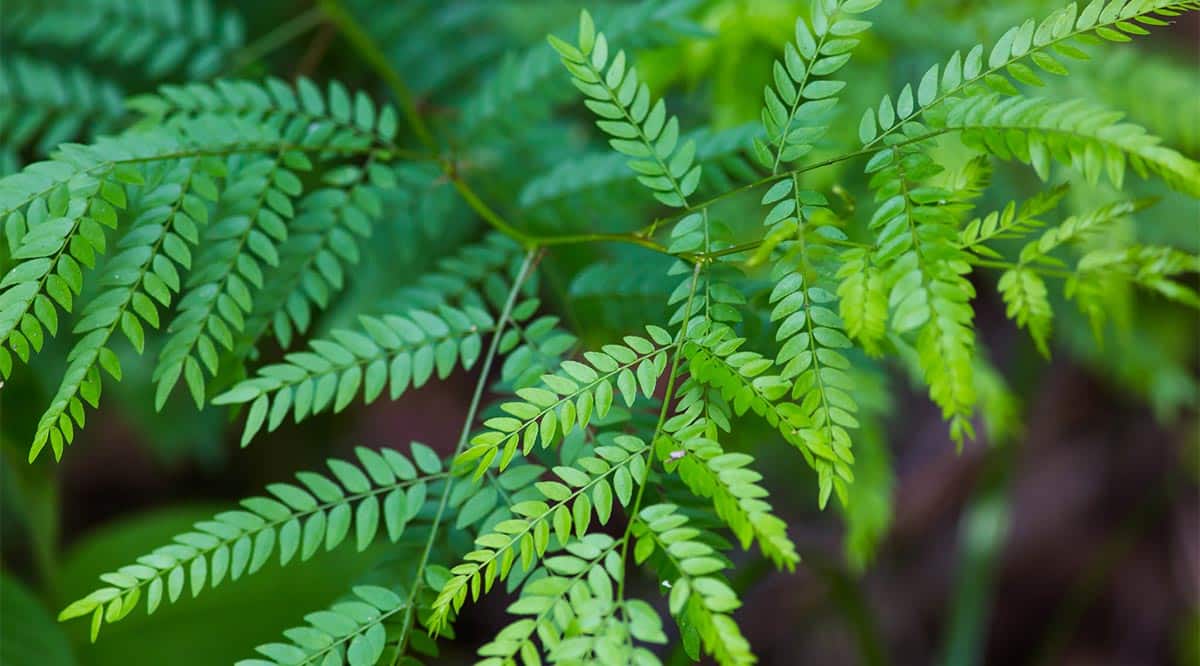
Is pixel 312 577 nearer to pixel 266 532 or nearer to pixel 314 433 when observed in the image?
pixel 266 532

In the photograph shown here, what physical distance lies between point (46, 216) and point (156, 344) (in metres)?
1.04

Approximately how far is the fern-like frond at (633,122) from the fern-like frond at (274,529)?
384 mm

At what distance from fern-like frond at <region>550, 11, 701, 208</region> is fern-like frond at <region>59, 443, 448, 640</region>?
38 centimetres

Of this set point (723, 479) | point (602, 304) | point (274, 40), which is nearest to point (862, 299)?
point (723, 479)

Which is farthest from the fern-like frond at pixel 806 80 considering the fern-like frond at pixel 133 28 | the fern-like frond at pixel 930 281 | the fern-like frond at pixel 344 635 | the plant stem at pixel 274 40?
the fern-like frond at pixel 133 28

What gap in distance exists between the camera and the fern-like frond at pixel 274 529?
0.84 metres

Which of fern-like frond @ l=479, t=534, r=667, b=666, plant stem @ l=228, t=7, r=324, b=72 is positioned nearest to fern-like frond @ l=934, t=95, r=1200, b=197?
fern-like frond @ l=479, t=534, r=667, b=666

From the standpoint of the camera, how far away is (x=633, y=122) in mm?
947

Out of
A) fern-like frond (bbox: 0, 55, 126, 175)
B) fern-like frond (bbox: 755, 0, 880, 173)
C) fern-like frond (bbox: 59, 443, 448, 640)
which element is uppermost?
fern-like frond (bbox: 0, 55, 126, 175)

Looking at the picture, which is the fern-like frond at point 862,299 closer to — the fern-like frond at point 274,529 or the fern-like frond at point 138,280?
the fern-like frond at point 274,529

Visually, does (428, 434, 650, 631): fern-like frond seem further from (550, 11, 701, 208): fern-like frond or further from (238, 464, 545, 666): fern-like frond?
(550, 11, 701, 208): fern-like frond

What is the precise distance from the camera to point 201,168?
3.45 ft

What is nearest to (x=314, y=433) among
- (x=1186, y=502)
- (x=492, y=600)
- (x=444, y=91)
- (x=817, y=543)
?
(x=492, y=600)

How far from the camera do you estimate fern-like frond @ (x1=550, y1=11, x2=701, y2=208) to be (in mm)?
932
